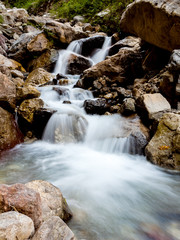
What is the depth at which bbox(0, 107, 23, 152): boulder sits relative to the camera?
4887 millimetres

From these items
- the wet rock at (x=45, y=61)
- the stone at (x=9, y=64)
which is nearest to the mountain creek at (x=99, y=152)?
the stone at (x=9, y=64)

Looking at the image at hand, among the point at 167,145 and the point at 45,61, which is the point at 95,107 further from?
the point at 45,61

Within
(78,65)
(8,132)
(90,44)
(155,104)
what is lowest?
(8,132)

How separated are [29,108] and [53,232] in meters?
5.10

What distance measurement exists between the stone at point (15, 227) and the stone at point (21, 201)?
0.15m

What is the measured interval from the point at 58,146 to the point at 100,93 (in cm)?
381

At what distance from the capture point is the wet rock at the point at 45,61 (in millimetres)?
12323

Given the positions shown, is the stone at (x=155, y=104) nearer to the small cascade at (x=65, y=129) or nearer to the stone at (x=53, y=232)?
the small cascade at (x=65, y=129)

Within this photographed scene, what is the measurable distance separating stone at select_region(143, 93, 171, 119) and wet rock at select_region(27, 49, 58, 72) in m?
9.01

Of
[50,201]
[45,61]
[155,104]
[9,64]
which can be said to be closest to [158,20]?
[155,104]

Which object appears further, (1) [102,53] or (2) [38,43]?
(2) [38,43]

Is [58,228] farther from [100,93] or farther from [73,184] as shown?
[100,93]

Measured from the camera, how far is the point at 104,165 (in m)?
4.26

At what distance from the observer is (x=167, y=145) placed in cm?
398
